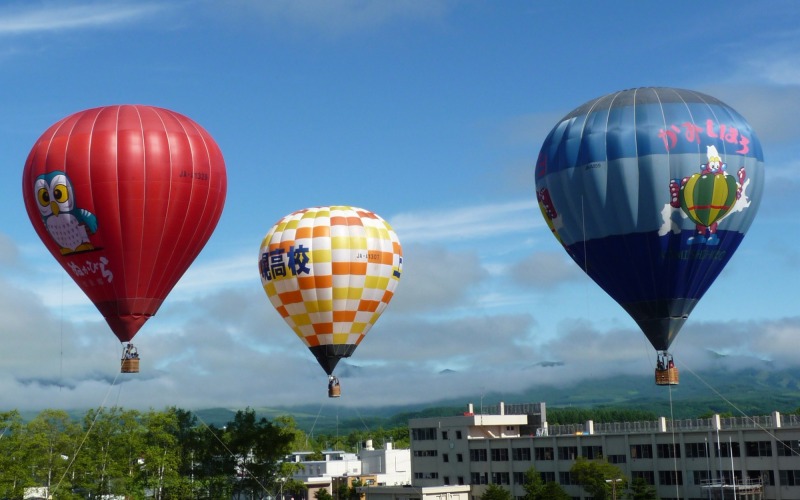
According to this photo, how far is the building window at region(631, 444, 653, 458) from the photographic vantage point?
96.1 meters

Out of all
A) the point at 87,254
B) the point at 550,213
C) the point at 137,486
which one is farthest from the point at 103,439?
the point at 550,213

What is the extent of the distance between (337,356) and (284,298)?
5193 mm

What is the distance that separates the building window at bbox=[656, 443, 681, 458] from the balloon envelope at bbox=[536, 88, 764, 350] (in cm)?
4076

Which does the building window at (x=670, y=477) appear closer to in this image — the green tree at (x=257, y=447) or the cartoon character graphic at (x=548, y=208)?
the green tree at (x=257, y=447)

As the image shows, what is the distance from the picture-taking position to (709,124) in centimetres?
5519

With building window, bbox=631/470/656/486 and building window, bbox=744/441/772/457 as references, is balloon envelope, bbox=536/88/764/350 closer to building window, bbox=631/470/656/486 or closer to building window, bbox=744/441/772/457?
building window, bbox=744/441/772/457

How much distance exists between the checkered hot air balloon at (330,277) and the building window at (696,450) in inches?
1452

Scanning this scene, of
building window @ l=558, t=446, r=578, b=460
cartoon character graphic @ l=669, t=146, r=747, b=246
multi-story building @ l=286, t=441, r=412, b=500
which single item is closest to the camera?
cartoon character graphic @ l=669, t=146, r=747, b=246

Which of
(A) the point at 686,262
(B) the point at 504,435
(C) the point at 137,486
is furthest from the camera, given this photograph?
(B) the point at 504,435

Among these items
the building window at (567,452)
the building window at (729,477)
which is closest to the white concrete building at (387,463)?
the building window at (567,452)

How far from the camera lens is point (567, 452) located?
338 feet

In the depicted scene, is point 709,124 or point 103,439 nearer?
point 709,124

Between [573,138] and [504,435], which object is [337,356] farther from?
[504,435]

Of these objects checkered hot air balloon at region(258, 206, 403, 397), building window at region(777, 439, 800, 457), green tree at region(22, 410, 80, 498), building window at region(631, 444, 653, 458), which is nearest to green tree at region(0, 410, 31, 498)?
green tree at region(22, 410, 80, 498)
